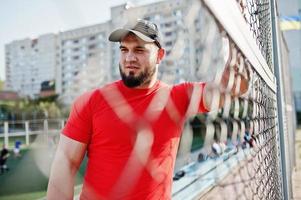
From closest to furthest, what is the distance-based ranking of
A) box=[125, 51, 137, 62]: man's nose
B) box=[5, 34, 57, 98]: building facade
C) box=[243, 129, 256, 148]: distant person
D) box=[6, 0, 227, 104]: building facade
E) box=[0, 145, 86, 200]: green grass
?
box=[6, 0, 227, 104]: building facade
box=[5, 34, 57, 98]: building facade
box=[125, 51, 137, 62]: man's nose
box=[243, 129, 256, 148]: distant person
box=[0, 145, 86, 200]: green grass

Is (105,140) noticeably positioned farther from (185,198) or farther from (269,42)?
(185,198)

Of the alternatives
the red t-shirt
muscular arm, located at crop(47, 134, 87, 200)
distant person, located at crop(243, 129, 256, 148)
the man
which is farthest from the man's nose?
distant person, located at crop(243, 129, 256, 148)

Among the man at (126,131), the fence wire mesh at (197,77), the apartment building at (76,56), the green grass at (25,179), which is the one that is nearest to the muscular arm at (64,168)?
the man at (126,131)

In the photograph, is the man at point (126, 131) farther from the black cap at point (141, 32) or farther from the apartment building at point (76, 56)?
the apartment building at point (76, 56)

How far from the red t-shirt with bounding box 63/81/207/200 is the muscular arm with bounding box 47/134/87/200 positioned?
0.07 ft

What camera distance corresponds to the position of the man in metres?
0.84

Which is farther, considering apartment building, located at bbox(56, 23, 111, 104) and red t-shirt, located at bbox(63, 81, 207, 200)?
red t-shirt, located at bbox(63, 81, 207, 200)

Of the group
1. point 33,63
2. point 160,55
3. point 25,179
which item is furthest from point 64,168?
point 25,179

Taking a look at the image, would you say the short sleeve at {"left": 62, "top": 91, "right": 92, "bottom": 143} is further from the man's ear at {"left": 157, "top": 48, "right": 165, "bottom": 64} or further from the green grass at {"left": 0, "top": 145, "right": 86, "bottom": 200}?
the green grass at {"left": 0, "top": 145, "right": 86, "bottom": 200}

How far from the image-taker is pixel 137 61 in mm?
826

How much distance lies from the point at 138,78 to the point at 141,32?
12 centimetres

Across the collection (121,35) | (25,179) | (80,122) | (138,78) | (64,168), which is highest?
(121,35)

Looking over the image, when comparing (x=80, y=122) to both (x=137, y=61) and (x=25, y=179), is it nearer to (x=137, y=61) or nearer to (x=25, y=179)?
(x=137, y=61)

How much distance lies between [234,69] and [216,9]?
279 millimetres
